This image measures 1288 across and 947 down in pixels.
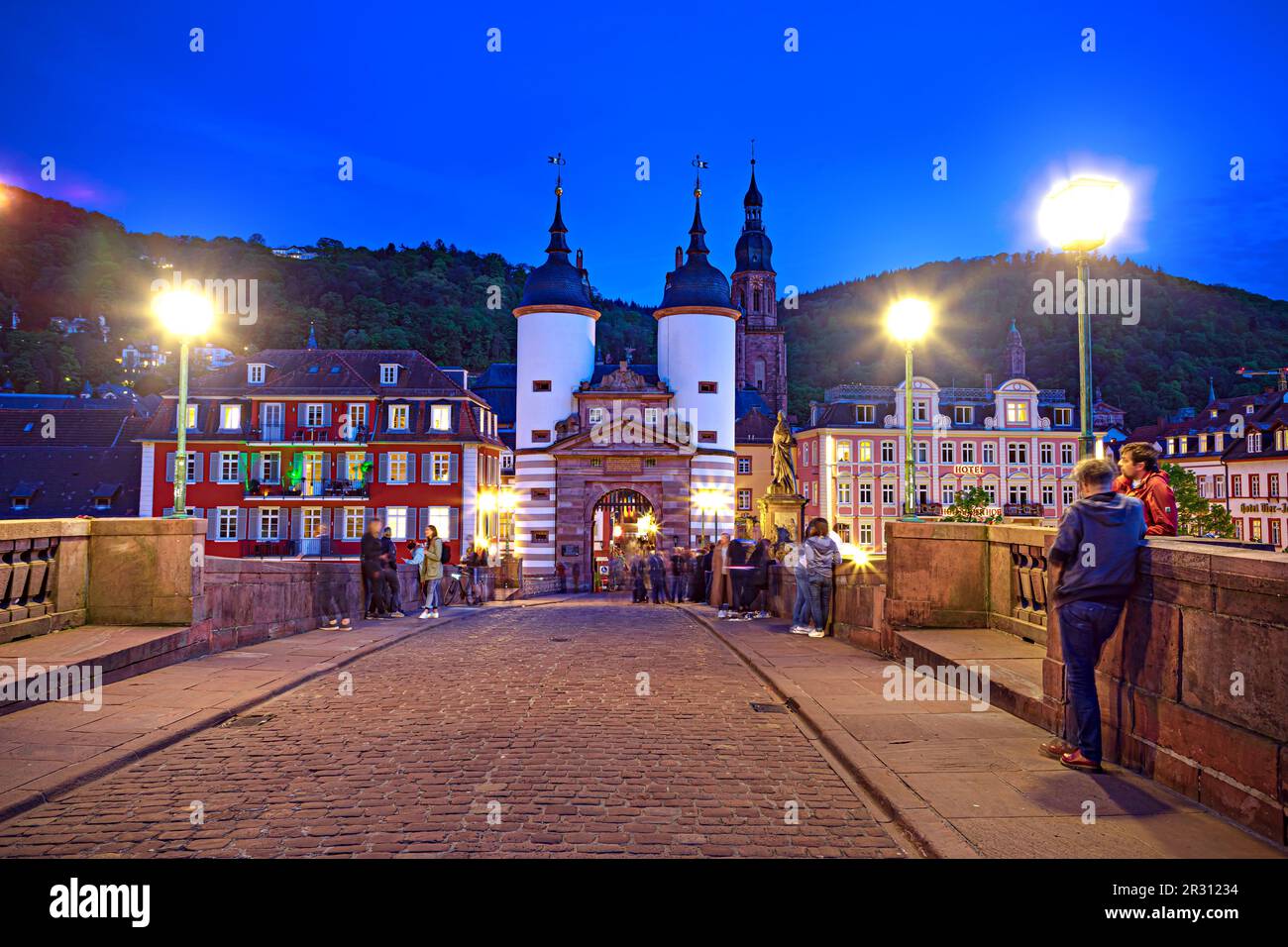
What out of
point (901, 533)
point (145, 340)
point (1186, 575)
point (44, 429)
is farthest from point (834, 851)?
point (145, 340)

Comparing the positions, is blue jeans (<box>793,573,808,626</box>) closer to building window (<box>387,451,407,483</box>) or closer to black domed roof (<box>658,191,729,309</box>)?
black domed roof (<box>658,191,729,309</box>)

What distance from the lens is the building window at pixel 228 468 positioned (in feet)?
159

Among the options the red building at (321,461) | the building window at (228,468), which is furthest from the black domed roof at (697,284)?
the building window at (228,468)

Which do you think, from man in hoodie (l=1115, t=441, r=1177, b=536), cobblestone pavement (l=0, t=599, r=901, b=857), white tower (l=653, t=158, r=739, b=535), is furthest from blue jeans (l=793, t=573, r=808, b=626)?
white tower (l=653, t=158, r=739, b=535)

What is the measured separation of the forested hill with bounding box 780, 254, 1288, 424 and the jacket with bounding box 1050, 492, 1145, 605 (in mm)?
70267

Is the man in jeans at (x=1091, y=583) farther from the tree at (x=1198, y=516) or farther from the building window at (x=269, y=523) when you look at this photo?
the tree at (x=1198, y=516)

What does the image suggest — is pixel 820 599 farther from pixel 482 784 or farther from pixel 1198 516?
pixel 1198 516

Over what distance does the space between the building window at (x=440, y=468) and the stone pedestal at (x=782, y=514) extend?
2506cm

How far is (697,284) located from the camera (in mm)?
45031

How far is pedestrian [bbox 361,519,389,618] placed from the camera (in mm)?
17625

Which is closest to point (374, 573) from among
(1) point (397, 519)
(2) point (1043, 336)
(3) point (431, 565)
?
(3) point (431, 565)

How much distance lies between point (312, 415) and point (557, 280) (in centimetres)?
1580

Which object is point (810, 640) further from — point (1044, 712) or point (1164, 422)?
point (1164, 422)
